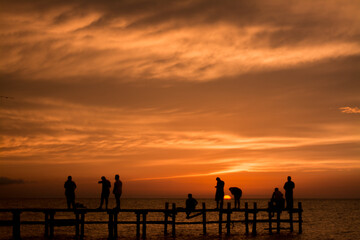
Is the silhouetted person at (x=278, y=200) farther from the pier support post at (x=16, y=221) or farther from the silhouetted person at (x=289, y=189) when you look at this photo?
the pier support post at (x=16, y=221)

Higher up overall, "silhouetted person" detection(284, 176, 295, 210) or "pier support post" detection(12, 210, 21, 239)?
"silhouetted person" detection(284, 176, 295, 210)

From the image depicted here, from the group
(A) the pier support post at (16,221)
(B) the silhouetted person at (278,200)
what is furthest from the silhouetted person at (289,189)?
(A) the pier support post at (16,221)

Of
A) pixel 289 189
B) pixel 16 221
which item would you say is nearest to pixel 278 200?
pixel 289 189

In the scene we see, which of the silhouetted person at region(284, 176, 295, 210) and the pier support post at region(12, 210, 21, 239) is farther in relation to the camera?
the silhouetted person at region(284, 176, 295, 210)

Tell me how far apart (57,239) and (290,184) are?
18.7m

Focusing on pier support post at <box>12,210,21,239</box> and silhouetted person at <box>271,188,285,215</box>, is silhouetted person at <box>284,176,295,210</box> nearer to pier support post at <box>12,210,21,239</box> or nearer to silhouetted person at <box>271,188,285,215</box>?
silhouetted person at <box>271,188,285,215</box>

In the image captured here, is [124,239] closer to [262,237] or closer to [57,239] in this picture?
[57,239]

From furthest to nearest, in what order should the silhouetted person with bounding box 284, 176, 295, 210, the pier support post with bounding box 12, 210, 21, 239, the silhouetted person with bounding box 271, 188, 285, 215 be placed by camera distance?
the silhouetted person with bounding box 271, 188, 285, 215 → the silhouetted person with bounding box 284, 176, 295, 210 → the pier support post with bounding box 12, 210, 21, 239

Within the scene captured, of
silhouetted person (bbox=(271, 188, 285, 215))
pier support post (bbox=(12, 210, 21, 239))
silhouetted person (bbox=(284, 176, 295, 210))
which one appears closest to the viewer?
pier support post (bbox=(12, 210, 21, 239))

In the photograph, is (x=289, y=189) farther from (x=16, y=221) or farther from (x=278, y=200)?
(x=16, y=221)

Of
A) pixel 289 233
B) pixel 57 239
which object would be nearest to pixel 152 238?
pixel 57 239

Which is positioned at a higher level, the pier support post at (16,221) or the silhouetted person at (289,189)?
the silhouetted person at (289,189)

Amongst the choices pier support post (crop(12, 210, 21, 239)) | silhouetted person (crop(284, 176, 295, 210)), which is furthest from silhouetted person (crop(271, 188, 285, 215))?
pier support post (crop(12, 210, 21, 239))

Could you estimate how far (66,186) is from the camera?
2516 cm
